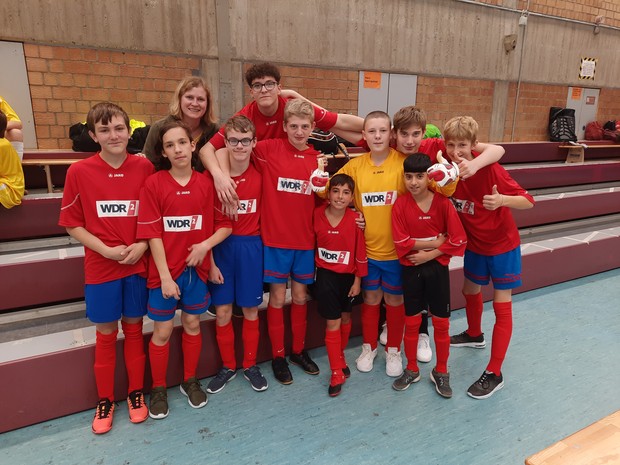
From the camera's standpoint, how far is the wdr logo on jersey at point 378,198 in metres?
1.98

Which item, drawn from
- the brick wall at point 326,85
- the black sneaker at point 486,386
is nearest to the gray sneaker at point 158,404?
the black sneaker at point 486,386

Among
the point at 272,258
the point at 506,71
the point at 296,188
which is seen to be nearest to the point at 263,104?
the point at 296,188

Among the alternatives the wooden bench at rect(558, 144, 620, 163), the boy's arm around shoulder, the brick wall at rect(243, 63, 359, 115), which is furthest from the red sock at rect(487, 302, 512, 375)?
the wooden bench at rect(558, 144, 620, 163)

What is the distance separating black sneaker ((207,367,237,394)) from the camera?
2.01 meters

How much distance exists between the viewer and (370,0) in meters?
5.68

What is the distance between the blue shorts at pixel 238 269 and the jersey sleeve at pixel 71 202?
591 millimetres

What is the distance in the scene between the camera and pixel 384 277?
2076mm

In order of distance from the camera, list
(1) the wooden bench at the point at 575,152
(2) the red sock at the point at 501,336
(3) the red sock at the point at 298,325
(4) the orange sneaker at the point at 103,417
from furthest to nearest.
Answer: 1. (1) the wooden bench at the point at 575,152
2. (3) the red sock at the point at 298,325
3. (2) the red sock at the point at 501,336
4. (4) the orange sneaker at the point at 103,417

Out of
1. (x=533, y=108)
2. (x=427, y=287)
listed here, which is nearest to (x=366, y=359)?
(x=427, y=287)

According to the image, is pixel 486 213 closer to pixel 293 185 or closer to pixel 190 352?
pixel 293 185

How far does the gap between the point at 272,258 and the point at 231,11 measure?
402 centimetres

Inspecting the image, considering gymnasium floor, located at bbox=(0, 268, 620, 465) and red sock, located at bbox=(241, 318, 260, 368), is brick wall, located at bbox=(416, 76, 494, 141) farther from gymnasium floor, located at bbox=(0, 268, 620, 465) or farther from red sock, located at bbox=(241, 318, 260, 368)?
red sock, located at bbox=(241, 318, 260, 368)

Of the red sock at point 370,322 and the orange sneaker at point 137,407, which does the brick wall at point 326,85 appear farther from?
the orange sneaker at point 137,407

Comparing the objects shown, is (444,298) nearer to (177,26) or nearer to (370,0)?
(177,26)
